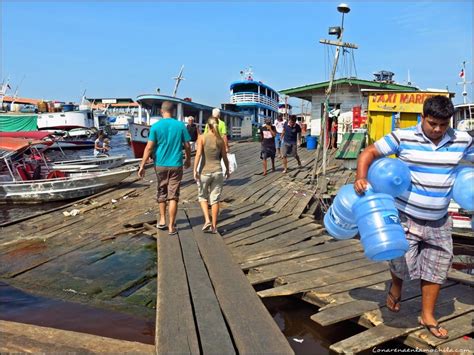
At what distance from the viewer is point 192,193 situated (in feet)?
32.4

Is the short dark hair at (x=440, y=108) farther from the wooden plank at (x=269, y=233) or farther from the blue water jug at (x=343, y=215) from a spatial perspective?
the wooden plank at (x=269, y=233)

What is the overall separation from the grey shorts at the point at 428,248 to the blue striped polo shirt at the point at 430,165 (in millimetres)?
84

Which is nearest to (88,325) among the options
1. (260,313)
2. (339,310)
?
(260,313)

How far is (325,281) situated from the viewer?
432 centimetres

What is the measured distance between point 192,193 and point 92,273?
4831mm

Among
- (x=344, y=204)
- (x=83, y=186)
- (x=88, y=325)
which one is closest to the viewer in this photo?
(x=344, y=204)

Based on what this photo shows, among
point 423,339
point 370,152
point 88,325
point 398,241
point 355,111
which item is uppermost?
point 355,111

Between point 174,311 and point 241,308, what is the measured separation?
598 mm

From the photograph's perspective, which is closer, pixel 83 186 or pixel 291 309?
pixel 291 309

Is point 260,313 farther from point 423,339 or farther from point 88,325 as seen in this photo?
point 88,325

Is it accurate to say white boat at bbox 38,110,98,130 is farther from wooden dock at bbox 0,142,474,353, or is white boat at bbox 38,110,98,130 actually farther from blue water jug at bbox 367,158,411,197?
blue water jug at bbox 367,158,411,197

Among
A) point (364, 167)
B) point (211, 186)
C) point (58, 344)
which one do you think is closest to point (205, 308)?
point (58, 344)

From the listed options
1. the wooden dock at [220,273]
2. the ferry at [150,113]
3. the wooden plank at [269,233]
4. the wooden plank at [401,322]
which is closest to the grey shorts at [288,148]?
the wooden dock at [220,273]

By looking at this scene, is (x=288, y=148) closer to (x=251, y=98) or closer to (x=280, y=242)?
(x=280, y=242)
